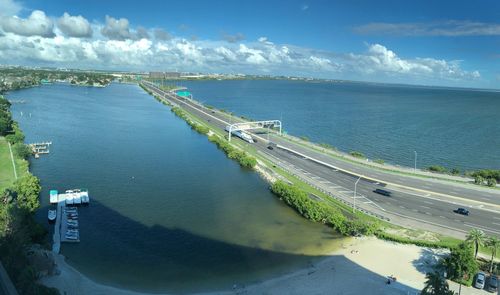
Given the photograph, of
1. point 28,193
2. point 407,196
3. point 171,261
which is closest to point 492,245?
point 407,196

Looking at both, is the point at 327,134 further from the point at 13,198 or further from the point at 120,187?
the point at 13,198

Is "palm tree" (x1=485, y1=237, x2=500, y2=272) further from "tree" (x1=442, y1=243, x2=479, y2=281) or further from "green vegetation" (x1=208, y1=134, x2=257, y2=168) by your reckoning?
"green vegetation" (x1=208, y1=134, x2=257, y2=168)

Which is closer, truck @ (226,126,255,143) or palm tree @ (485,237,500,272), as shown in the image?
palm tree @ (485,237,500,272)

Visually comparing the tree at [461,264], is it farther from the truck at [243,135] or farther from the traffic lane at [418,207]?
the truck at [243,135]

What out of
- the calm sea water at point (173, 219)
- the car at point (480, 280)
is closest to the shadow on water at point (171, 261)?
the calm sea water at point (173, 219)

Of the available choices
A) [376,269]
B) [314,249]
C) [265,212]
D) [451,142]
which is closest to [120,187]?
[265,212]

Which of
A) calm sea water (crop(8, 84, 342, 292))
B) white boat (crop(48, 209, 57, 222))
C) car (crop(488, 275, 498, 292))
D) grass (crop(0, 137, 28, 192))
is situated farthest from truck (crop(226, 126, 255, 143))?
car (crop(488, 275, 498, 292))
